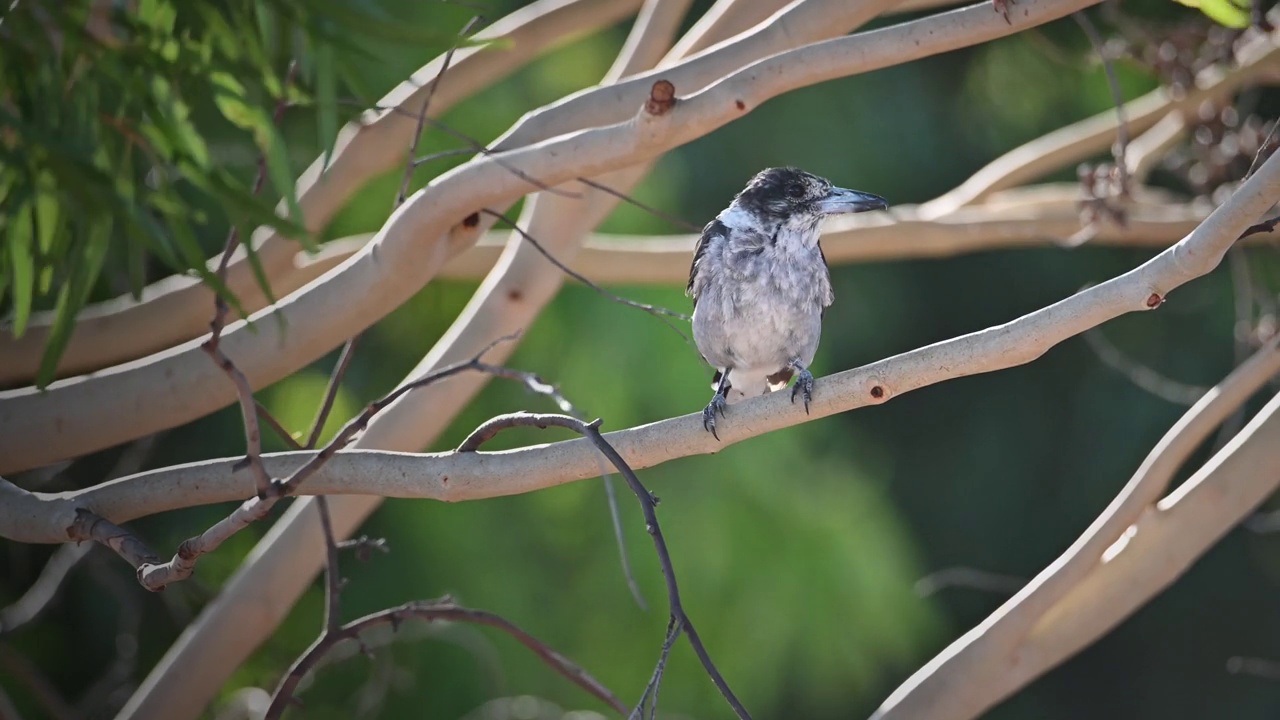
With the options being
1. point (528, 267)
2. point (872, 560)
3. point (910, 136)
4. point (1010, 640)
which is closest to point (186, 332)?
point (528, 267)

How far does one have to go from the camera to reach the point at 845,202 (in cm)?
341

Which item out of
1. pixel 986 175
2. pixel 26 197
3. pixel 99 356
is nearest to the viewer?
pixel 26 197

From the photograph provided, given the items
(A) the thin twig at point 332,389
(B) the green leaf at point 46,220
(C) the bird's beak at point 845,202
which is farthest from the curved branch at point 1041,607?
(B) the green leaf at point 46,220

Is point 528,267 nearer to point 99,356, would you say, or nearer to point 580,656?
point 99,356

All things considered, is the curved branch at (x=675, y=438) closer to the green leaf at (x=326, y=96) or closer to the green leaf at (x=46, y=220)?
the green leaf at (x=46, y=220)

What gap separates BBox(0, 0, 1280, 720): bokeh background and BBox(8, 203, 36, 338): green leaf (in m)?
3.50

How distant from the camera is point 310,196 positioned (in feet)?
13.5

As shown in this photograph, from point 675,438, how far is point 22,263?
1.21 metres

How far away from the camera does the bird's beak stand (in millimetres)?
3320

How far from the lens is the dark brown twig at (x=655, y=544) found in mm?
1861

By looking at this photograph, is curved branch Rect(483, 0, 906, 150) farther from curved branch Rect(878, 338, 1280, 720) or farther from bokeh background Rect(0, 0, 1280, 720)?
bokeh background Rect(0, 0, 1280, 720)

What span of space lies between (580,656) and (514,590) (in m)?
0.52

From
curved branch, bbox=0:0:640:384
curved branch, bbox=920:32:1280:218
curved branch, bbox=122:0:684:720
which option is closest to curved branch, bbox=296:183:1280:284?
curved branch, bbox=920:32:1280:218

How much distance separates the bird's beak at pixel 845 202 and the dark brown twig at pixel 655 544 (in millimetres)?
1395
